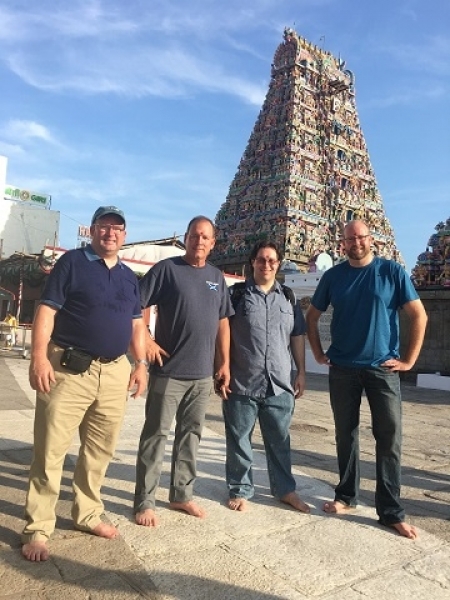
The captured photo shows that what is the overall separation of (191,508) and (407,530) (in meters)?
1.33

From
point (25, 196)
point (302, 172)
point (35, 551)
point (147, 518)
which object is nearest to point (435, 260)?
point (147, 518)

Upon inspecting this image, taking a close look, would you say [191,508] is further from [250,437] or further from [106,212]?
[106,212]

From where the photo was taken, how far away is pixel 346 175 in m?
37.5

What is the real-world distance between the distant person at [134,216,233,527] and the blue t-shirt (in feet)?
2.81

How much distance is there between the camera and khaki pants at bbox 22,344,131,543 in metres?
2.90

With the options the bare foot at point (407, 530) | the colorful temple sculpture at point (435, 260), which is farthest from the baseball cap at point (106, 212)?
the colorful temple sculpture at point (435, 260)

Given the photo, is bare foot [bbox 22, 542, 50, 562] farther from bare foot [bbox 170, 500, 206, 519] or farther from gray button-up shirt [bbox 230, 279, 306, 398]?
gray button-up shirt [bbox 230, 279, 306, 398]

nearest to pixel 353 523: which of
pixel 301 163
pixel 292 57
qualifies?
pixel 301 163

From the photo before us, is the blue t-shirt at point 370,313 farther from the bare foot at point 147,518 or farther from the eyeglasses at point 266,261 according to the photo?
the bare foot at point 147,518

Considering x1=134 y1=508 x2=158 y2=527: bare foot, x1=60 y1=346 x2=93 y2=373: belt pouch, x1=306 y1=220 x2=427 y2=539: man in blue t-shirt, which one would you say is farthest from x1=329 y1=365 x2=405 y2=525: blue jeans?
x1=60 y1=346 x2=93 y2=373: belt pouch

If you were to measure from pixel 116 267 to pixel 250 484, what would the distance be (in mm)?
1806

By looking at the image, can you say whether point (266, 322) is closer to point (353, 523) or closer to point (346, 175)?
point (353, 523)

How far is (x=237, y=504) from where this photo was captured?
361cm

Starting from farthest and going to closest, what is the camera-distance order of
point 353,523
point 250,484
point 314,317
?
point 314,317, point 250,484, point 353,523
